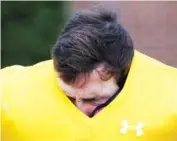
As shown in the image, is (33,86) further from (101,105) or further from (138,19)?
(138,19)

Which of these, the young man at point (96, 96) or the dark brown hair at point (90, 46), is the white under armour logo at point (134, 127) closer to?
the young man at point (96, 96)

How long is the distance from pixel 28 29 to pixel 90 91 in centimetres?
318

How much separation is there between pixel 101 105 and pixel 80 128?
4.4 inches

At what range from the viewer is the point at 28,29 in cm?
591

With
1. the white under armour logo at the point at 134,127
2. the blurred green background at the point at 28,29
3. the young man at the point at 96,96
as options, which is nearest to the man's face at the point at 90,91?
the young man at the point at 96,96

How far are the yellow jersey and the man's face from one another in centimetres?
3

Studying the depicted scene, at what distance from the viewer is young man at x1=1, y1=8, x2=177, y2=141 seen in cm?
276

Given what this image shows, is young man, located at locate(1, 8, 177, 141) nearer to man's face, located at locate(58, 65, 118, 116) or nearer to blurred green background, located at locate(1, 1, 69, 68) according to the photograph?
man's face, located at locate(58, 65, 118, 116)

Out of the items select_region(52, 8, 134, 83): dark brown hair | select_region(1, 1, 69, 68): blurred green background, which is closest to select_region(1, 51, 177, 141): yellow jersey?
select_region(52, 8, 134, 83): dark brown hair

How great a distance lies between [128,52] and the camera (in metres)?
2.81

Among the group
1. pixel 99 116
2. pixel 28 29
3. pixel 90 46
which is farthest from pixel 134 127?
pixel 28 29

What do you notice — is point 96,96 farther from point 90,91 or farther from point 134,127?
point 134,127

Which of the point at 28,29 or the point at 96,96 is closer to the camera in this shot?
the point at 96,96

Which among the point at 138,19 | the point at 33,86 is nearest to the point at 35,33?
the point at 138,19
